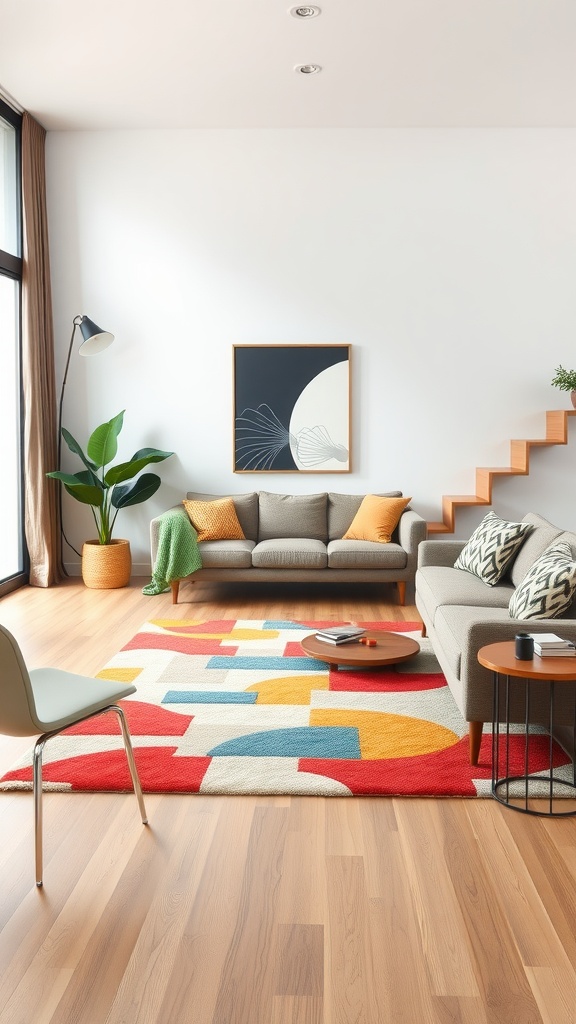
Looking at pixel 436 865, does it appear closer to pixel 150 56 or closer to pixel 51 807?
pixel 51 807

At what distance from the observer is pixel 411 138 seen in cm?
657

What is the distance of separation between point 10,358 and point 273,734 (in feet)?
13.6

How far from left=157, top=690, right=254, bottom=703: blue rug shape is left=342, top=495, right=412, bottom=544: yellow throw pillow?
2460 millimetres

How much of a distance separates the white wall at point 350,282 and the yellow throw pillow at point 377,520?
21.9 inches

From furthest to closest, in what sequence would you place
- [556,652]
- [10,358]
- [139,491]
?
[139,491] < [10,358] < [556,652]

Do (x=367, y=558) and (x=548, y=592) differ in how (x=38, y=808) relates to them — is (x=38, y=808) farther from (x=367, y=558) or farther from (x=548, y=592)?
(x=367, y=558)

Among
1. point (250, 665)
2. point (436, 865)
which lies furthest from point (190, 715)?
point (436, 865)

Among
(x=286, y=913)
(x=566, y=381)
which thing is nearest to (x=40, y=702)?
(x=286, y=913)

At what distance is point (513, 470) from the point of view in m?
6.51

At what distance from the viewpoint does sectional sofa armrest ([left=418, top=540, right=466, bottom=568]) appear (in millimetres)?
5156

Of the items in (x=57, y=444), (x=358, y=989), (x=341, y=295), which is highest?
(x=341, y=295)

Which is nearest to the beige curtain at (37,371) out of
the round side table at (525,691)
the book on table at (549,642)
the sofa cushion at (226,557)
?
the sofa cushion at (226,557)

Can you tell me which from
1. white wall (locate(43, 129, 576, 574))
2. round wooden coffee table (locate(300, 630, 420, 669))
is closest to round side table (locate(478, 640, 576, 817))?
round wooden coffee table (locate(300, 630, 420, 669))

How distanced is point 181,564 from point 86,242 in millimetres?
2787
